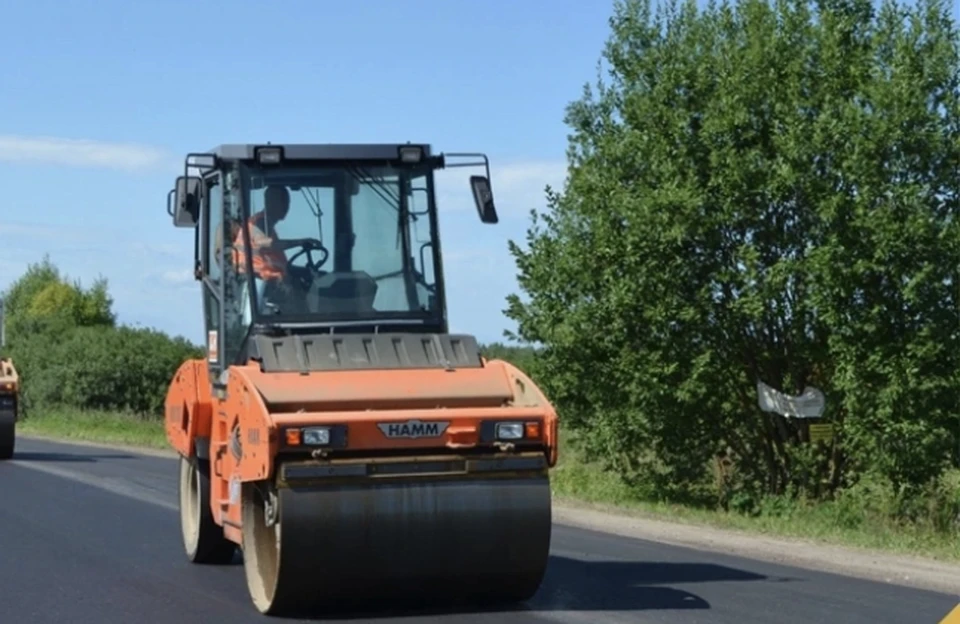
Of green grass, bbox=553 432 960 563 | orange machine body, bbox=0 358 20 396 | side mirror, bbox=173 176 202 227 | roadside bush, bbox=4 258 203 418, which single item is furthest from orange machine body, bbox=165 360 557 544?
roadside bush, bbox=4 258 203 418

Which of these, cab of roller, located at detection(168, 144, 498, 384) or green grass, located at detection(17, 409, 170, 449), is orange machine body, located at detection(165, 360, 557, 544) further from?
green grass, located at detection(17, 409, 170, 449)

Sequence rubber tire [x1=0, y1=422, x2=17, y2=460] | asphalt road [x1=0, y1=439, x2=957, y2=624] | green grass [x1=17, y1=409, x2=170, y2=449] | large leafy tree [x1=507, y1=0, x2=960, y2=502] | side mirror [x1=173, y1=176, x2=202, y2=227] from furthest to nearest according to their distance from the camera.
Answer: green grass [x1=17, y1=409, x2=170, y2=449]
rubber tire [x1=0, y1=422, x2=17, y2=460]
large leafy tree [x1=507, y1=0, x2=960, y2=502]
side mirror [x1=173, y1=176, x2=202, y2=227]
asphalt road [x1=0, y1=439, x2=957, y2=624]

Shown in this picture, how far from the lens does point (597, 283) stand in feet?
79.3

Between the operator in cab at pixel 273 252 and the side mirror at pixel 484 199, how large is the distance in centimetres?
114

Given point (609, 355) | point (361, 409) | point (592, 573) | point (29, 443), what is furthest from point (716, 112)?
point (29, 443)

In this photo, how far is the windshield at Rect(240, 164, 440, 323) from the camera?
38.5ft

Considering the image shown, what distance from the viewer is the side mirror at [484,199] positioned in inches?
461

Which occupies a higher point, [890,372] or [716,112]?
[716,112]

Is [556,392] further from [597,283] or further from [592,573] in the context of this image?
[592,573]

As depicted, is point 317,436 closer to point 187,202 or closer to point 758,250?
point 187,202

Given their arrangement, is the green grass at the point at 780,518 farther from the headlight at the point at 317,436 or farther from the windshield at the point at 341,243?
the headlight at the point at 317,436

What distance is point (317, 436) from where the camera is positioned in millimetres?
10062

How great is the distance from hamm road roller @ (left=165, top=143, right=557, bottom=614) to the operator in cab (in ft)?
0.04

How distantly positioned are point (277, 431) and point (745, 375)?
15.6m
